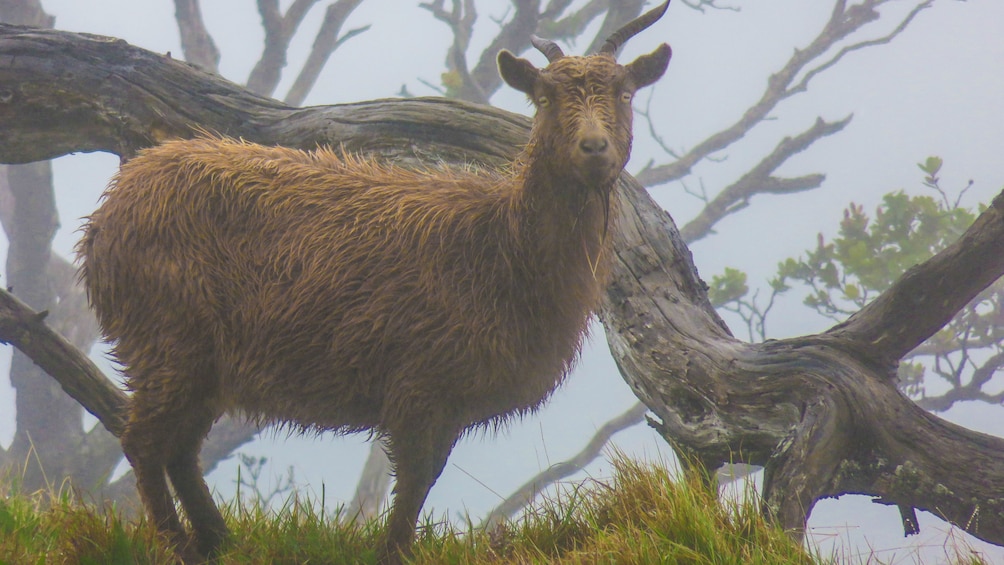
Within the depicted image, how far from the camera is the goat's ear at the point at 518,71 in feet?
8.91

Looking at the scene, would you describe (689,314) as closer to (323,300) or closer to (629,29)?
(629,29)

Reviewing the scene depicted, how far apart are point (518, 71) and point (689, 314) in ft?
4.36

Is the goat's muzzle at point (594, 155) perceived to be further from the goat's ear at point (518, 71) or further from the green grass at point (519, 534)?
the green grass at point (519, 534)

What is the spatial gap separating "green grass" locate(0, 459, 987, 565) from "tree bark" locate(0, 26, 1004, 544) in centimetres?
27

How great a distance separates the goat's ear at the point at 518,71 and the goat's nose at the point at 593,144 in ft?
1.26

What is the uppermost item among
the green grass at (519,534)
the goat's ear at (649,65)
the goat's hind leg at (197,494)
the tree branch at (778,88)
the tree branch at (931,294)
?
the tree branch at (778,88)

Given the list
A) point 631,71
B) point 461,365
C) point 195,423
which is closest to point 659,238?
point 631,71

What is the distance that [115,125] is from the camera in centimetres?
437

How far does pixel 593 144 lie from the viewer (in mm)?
2473

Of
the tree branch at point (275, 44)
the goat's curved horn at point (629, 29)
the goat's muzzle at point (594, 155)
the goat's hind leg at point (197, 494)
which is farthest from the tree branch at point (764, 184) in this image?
the goat's hind leg at point (197, 494)

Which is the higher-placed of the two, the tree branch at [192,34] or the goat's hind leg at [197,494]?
the tree branch at [192,34]

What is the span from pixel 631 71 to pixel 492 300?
0.86 metres

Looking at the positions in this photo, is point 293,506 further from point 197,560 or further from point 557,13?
point 557,13

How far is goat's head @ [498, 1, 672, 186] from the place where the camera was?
2.52 metres
